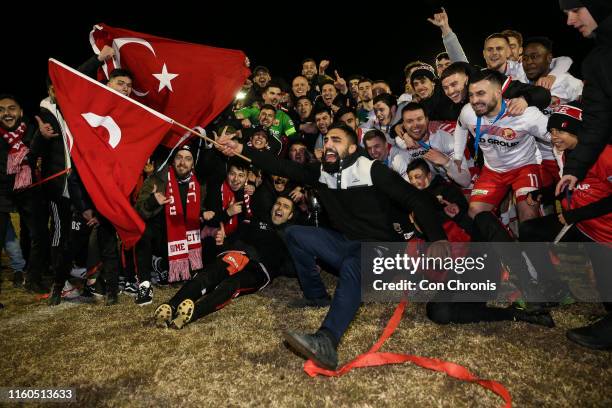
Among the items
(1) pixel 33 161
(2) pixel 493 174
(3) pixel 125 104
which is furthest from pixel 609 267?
(1) pixel 33 161

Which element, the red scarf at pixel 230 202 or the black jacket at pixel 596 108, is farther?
the red scarf at pixel 230 202

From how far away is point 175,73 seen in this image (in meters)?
5.61

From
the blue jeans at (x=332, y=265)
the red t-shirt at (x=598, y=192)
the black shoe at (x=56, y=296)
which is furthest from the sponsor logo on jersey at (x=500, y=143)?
the black shoe at (x=56, y=296)

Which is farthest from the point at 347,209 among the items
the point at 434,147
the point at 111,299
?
the point at 111,299

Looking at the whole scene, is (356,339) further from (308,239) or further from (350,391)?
(308,239)

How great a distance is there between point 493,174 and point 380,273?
2256 millimetres

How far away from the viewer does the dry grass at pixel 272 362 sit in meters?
2.75

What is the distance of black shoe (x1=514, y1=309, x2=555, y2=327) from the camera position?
367cm

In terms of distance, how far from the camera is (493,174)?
5.08m

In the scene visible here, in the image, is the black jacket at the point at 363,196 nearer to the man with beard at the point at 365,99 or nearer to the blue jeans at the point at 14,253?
the man with beard at the point at 365,99

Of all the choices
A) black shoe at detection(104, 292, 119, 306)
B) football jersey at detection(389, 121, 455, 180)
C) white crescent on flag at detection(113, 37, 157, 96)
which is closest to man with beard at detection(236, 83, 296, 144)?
white crescent on flag at detection(113, 37, 157, 96)

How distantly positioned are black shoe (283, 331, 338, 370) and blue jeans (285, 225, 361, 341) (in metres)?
0.16

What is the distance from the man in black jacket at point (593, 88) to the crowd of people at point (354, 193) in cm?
1

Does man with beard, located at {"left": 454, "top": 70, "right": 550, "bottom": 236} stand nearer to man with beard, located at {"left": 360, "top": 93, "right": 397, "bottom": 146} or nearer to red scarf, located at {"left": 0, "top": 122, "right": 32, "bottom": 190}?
man with beard, located at {"left": 360, "top": 93, "right": 397, "bottom": 146}
